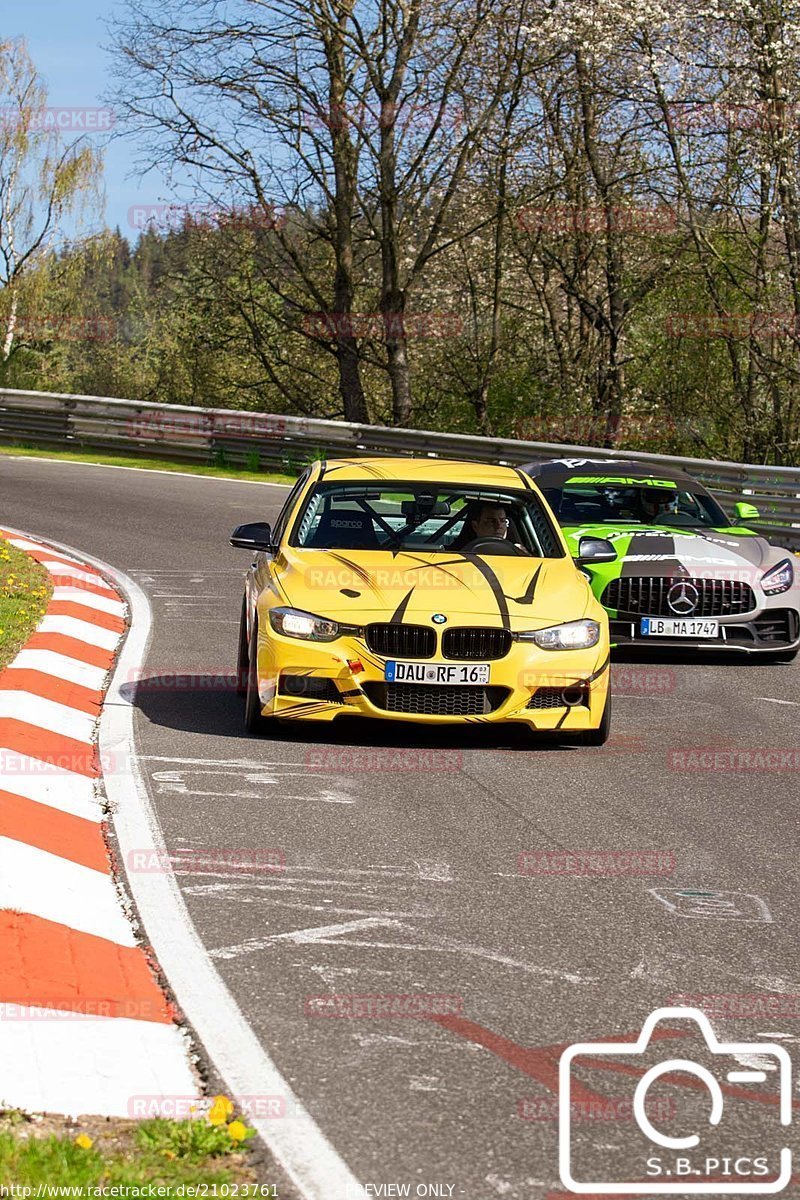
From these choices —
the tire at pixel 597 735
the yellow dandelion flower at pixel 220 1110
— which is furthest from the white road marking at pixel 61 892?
the tire at pixel 597 735

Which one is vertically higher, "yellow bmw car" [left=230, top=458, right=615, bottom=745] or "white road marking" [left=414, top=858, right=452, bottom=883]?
"yellow bmw car" [left=230, top=458, right=615, bottom=745]

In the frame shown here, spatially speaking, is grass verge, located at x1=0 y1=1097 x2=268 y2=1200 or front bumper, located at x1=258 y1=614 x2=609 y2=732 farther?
front bumper, located at x1=258 y1=614 x2=609 y2=732

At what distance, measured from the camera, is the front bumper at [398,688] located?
8.12 m

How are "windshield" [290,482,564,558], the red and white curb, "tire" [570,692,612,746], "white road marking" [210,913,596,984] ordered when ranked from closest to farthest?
the red and white curb, "white road marking" [210,913,596,984], "tire" [570,692,612,746], "windshield" [290,482,564,558]

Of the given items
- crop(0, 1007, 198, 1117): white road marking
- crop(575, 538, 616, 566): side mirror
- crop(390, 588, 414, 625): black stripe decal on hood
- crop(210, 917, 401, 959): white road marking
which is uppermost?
crop(575, 538, 616, 566): side mirror

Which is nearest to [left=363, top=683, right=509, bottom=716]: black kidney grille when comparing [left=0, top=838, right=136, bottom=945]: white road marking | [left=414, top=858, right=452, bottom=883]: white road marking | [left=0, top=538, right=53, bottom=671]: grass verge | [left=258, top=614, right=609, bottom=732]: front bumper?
[left=258, top=614, right=609, bottom=732]: front bumper

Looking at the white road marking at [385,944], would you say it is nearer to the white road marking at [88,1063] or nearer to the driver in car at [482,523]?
the white road marking at [88,1063]

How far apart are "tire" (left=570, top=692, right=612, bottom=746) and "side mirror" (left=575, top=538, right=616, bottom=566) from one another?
1136mm

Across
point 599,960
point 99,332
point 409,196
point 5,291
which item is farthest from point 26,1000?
point 99,332

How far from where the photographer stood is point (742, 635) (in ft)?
37.7

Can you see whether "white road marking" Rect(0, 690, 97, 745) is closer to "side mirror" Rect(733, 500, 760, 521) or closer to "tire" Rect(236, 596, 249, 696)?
"tire" Rect(236, 596, 249, 696)

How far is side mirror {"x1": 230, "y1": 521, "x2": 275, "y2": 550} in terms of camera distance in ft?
29.8

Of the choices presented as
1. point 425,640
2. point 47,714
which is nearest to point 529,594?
point 425,640

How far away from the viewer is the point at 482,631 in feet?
26.9
